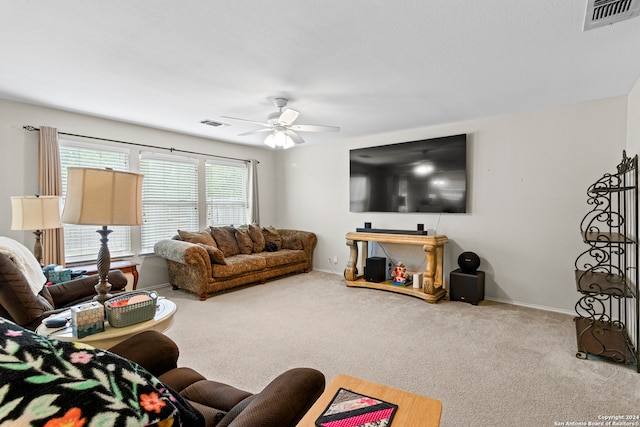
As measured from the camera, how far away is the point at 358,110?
12.9 feet

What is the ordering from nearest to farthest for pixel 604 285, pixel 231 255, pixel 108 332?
pixel 108 332
pixel 604 285
pixel 231 255

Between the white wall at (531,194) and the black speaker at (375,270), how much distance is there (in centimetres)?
40

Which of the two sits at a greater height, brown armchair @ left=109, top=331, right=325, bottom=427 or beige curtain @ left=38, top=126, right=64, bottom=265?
beige curtain @ left=38, top=126, right=64, bottom=265

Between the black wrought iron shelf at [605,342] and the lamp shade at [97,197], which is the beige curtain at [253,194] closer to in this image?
the lamp shade at [97,197]

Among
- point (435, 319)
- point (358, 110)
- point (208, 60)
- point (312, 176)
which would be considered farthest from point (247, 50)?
point (312, 176)

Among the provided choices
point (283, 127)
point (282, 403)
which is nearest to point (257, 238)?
point (283, 127)

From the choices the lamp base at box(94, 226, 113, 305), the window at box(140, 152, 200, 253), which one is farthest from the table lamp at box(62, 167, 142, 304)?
the window at box(140, 152, 200, 253)

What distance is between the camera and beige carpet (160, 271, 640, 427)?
6.72ft

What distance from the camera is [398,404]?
45.7 inches

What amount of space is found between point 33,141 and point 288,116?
314 cm

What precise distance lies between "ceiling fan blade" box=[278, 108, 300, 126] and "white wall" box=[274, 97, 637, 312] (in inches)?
91.1

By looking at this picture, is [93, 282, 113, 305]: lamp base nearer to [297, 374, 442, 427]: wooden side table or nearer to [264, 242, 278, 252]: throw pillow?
[297, 374, 442, 427]: wooden side table

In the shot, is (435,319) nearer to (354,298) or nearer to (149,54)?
(354,298)

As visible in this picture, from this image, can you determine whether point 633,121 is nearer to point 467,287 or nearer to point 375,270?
point 467,287
